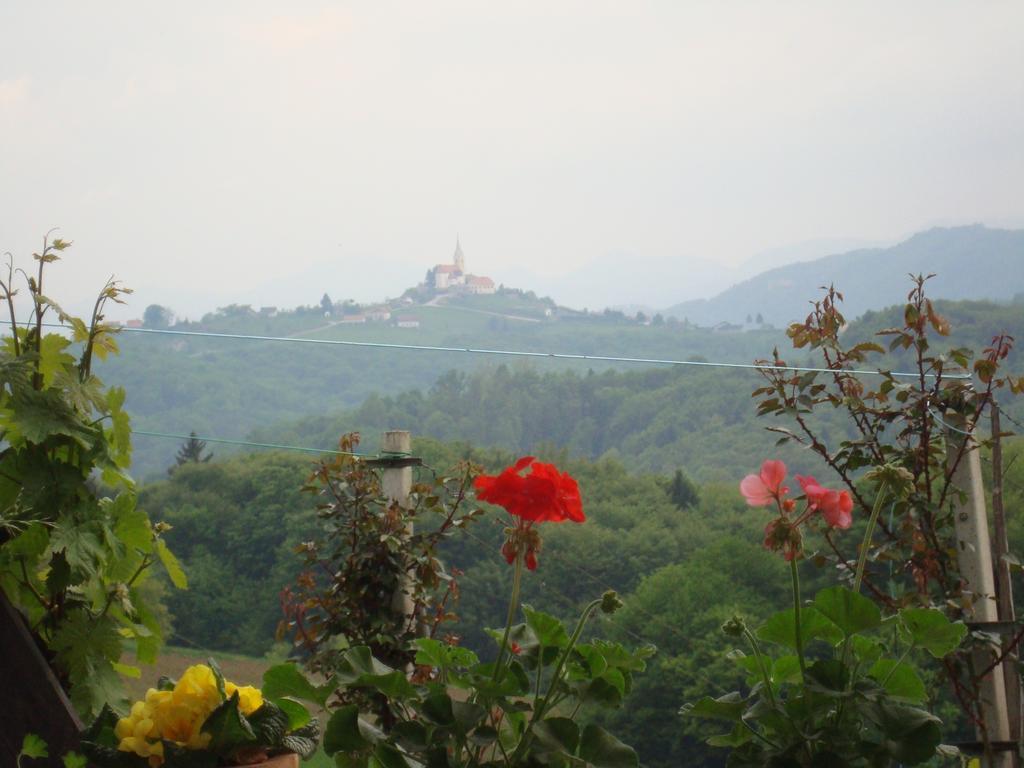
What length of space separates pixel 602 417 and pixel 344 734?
2.36 m

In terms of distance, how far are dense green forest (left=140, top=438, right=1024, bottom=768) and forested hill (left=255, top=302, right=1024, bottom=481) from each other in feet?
0.23

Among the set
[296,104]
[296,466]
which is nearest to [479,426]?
[296,466]

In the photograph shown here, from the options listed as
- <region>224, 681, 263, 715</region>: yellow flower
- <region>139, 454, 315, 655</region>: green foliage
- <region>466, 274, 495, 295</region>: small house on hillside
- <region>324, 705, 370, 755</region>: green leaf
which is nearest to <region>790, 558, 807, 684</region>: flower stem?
<region>324, 705, 370, 755</region>: green leaf

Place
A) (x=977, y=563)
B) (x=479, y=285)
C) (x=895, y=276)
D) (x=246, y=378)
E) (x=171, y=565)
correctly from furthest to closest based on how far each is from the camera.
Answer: (x=895, y=276)
(x=479, y=285)
(x=246, y=378)
(x=977, y=563)
(x=171, y=565)

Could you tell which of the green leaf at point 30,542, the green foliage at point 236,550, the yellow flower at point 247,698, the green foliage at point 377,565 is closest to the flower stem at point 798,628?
the yellow flower at point 247,698

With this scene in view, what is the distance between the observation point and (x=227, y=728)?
39.6 inches

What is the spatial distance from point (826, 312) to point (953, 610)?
0.72 meters

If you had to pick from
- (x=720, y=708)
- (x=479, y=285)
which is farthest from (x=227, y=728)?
(x=479, y=285)

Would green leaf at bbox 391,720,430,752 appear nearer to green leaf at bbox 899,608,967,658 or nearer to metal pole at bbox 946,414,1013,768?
green leaf at bbox 899,608,967,658

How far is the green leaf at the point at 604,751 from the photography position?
1.05 meters

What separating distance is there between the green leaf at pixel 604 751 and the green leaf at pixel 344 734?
232 mm

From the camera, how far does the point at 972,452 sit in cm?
231

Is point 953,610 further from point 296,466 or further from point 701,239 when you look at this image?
point 701,239

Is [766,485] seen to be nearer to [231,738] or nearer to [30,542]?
[231,738]
